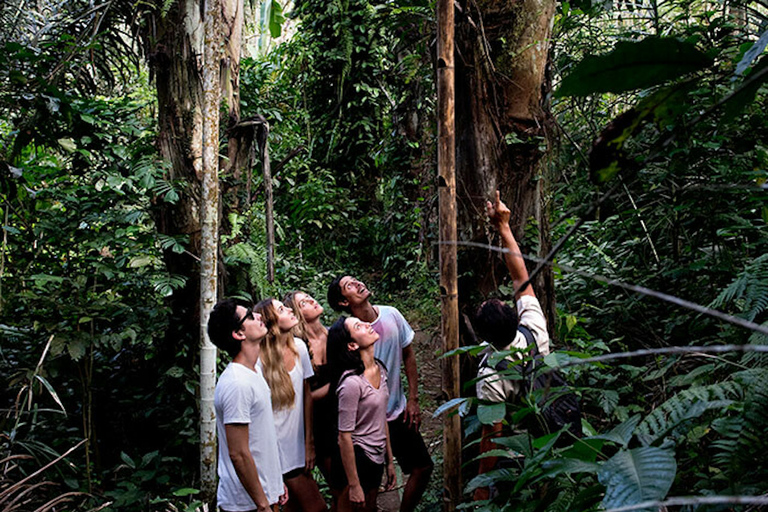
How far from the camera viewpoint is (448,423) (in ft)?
8.69

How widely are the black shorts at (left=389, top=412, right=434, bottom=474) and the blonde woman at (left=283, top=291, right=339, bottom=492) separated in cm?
40

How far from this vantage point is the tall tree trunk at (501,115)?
10.6 feet

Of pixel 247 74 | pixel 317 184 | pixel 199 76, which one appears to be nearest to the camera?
pixel 199 76

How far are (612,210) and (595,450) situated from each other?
373 centimetres

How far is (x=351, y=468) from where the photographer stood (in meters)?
3.08

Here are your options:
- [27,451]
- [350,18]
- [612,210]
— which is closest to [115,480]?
[27,451]

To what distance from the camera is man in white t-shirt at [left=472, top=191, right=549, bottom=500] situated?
2.39 m

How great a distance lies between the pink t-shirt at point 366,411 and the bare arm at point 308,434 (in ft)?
1.14

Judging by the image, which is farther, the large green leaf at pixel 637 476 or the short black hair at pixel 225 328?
the short black hair at pixel 225 328

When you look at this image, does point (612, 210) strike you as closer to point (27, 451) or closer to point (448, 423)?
point (448, 423)

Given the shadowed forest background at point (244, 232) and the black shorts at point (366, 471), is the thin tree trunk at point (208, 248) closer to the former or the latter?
the shadowed forest background at point (244, 232)

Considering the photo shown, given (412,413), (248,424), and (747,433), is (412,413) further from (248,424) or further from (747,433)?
(747,433)

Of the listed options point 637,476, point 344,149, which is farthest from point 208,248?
point 344,149

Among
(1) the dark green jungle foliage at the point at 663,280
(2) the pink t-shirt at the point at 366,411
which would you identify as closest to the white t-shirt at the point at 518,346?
(1) the dark green jungle foliage at the point at 663,280
